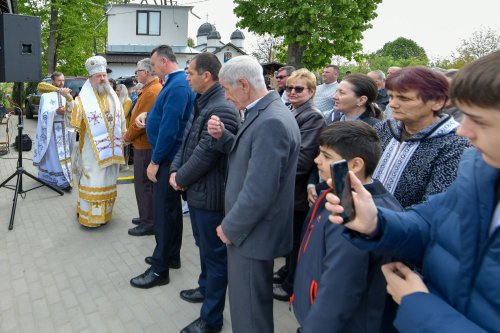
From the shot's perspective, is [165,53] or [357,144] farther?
[165,53]

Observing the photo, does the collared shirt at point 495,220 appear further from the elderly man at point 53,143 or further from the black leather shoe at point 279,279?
the elderly man at point 53,143

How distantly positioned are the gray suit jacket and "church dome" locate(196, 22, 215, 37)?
4539cm

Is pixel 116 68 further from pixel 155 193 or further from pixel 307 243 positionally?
pixel 307 243

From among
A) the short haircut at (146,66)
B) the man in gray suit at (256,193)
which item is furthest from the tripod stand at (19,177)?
the man in gray suit at (256,193)

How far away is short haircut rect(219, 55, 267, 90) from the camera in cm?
213

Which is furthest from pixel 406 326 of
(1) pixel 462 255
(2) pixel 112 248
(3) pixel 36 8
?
(3) pixel 36 8

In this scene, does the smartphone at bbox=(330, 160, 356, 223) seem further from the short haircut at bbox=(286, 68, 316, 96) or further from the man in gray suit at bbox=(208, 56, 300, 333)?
the short haircut at bbox=(286, 68, 316, 96)

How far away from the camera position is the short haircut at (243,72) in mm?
2131

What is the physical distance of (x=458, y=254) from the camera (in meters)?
1.07

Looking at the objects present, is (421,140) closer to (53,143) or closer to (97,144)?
(97,144)

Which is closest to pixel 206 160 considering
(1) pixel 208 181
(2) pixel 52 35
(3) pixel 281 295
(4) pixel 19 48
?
(1) pixel 208 181

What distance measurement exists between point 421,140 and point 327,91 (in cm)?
448

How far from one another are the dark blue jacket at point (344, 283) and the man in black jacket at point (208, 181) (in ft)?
3.56

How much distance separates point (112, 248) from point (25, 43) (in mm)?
2961
